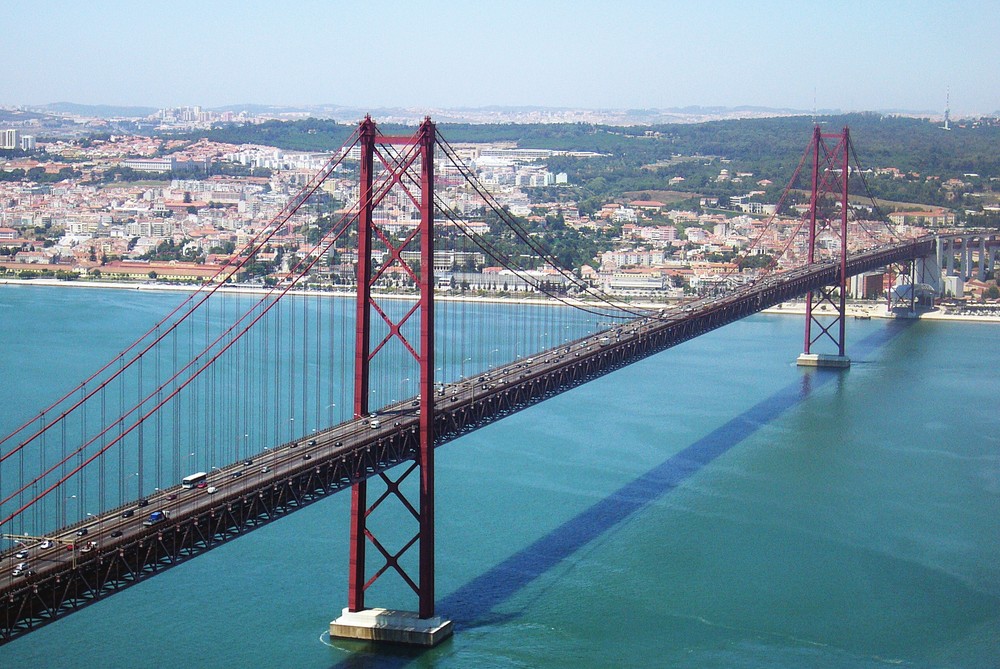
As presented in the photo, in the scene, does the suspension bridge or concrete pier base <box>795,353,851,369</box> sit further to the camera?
concrete pier base <box>795,353,851,369</box>

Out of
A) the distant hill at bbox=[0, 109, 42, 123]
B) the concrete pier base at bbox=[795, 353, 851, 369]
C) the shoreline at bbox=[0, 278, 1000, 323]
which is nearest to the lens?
the concrete pier base at bbox=[795, 353, 851, 369]

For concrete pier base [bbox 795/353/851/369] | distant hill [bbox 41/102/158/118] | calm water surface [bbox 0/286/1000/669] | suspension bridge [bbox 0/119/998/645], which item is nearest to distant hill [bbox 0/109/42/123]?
distant hill [bbox 41/102/158/118]

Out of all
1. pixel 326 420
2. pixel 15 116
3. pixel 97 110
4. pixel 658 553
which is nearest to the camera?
pixel 658 553

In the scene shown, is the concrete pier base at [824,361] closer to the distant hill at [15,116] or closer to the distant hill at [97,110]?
the distant hill at [15,116]

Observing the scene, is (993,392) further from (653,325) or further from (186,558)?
(186,558)

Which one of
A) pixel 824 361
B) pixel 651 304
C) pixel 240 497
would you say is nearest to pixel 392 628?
pixel 240 497

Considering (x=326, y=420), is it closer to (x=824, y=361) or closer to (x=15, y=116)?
(x=824, y=361)

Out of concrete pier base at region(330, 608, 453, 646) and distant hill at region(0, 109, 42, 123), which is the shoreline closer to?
concrete pier base at region(330, 608, 453, 646)

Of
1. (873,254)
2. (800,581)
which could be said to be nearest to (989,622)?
(800,581)
